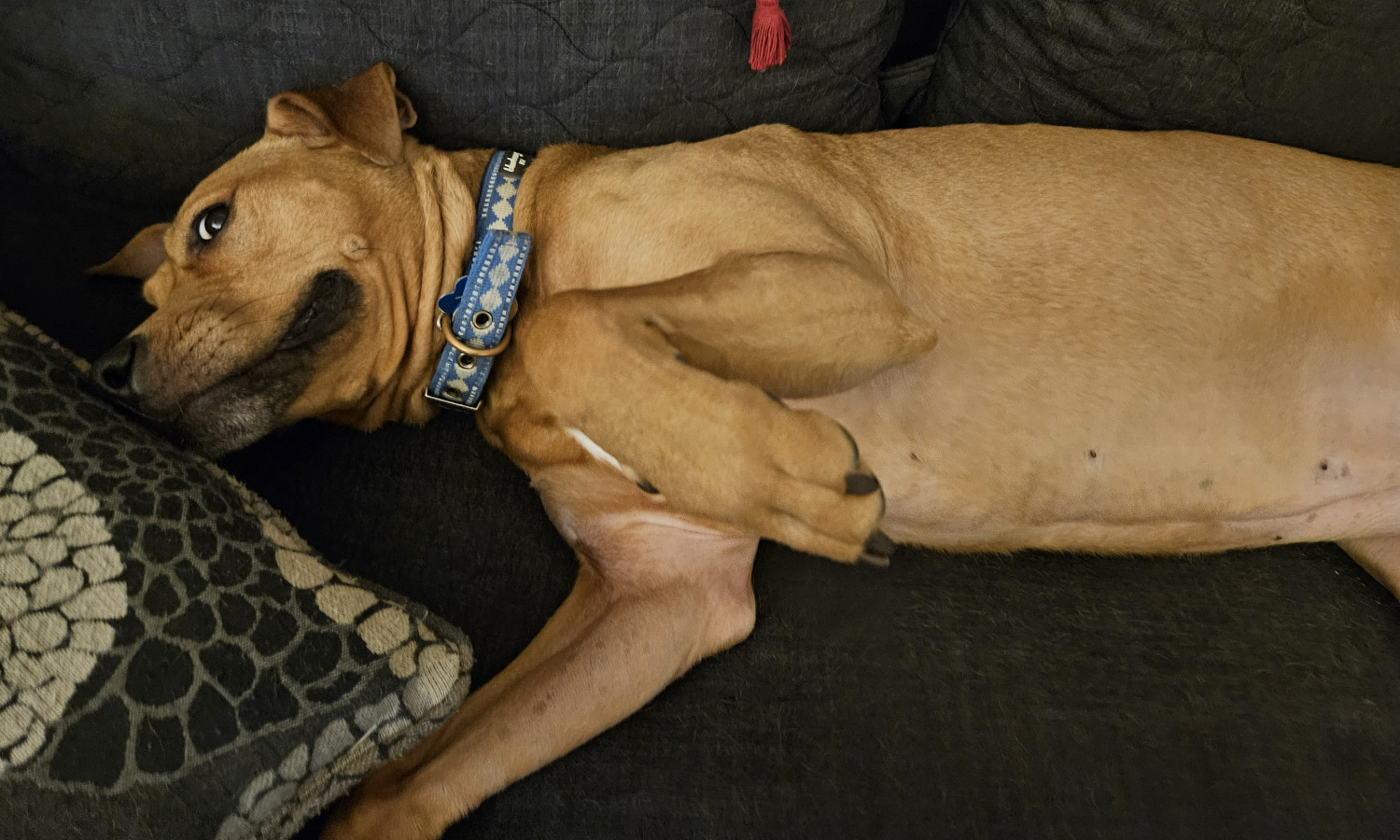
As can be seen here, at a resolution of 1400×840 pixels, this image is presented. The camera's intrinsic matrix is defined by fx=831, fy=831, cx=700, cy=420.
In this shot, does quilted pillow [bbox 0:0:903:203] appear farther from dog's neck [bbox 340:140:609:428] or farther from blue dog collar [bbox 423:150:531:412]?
blue dog collar [bbox 423:150:531:412]

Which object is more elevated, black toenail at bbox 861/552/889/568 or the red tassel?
the red tassel

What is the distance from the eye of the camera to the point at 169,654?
1223mm

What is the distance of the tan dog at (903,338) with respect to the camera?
166cm

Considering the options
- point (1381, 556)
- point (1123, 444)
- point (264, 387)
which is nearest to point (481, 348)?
point (264, 387)

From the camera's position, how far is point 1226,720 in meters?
1.59

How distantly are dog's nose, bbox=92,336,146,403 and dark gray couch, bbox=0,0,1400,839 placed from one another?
334mm

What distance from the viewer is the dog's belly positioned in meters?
1.71

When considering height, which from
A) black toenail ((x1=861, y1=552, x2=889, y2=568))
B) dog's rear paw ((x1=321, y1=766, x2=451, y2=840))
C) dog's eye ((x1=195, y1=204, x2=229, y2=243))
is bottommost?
dog's rear paw ((x1=321, y1=766, x2=451, y2=840))

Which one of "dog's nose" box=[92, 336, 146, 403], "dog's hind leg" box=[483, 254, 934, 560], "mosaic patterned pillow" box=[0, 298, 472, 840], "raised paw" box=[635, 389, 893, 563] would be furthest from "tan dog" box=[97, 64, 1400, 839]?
"raised paw" box=[635, 389, 893, 563]

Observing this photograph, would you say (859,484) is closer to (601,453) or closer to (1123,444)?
(601,453)

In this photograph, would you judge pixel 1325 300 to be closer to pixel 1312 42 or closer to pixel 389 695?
pixel 1312 42

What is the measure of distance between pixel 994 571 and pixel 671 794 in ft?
2.86

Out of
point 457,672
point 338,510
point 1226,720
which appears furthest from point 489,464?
point 1226,720

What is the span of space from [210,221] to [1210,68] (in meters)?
2.33
